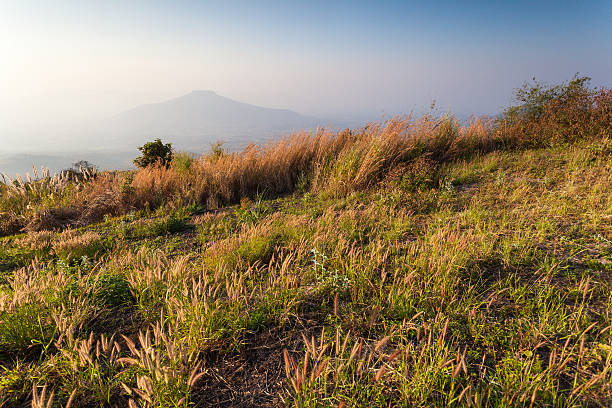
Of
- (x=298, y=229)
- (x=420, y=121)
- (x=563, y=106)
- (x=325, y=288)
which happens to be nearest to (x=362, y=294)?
(x=325, y=288)

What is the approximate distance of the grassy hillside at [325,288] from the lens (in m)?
1.65

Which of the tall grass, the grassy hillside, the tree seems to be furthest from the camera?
the tree

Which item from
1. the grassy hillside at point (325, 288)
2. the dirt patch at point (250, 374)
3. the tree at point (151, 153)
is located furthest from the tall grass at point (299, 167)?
the dirt patch at point (250, 374)

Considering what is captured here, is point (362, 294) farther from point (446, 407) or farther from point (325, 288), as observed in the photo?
point (446, 407)

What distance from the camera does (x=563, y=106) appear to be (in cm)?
980

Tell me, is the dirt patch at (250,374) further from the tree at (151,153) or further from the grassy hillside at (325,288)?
the tree at (151,153)

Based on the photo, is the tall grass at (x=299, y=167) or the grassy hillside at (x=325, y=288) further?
the tall grass at (x=299, y=167)

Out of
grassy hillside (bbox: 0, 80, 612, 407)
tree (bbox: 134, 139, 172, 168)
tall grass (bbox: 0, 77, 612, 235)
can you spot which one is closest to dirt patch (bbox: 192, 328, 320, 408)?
grassy hillside (bbox: 0, 80, 612, 407)

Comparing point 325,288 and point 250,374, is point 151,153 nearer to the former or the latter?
point 325,288

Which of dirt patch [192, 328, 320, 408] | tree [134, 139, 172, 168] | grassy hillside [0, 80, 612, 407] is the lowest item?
dirt patch [192, 328, 320, 408]

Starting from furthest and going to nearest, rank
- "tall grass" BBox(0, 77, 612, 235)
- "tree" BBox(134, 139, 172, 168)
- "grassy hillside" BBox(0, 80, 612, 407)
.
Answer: "tree" BBox(134, 139, 172, 168), "tall grass" BBox(0, 77, 612, 235), "grassy hillside" BBox(0, 80, 612, 407)

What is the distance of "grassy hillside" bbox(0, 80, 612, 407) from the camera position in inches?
64.8

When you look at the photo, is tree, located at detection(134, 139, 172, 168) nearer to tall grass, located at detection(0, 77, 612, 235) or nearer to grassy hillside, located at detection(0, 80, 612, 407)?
tall grass, located at detection(0, 77, 612, 235)

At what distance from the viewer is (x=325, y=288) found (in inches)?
104
